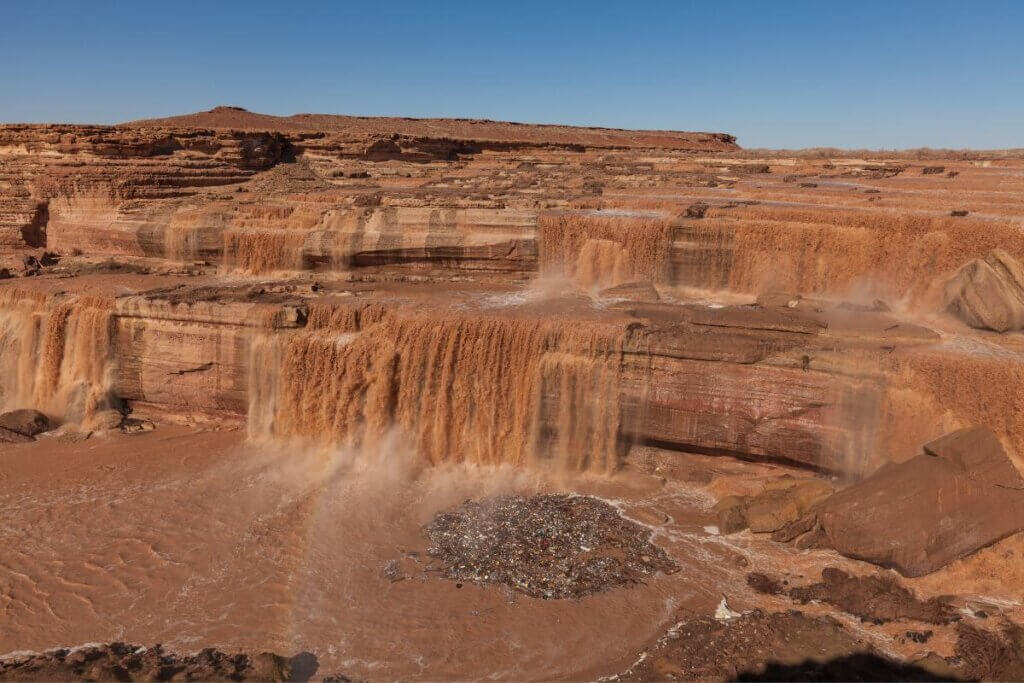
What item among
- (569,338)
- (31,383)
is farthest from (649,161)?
(31,383)

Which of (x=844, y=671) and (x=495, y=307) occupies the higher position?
(x=495, y=307)

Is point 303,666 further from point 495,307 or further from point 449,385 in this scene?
point 495,307

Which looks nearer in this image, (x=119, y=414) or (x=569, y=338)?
(x=569, y=338)

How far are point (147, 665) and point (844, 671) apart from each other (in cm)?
775

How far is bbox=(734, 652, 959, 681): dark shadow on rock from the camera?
823 centimetres

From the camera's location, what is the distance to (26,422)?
15.4 meters

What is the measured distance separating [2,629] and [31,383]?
8.40 metres

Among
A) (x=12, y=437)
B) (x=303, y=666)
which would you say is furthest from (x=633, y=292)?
(x=12, y=437)

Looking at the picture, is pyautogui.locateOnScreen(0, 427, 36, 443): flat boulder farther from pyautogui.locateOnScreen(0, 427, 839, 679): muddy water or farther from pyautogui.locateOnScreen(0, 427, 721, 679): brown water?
pyautogui.locateOnScreen(0, 427, 721, 679): brown water

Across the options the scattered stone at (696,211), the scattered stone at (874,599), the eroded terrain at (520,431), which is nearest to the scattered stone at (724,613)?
the eroded terrain at (520,431)

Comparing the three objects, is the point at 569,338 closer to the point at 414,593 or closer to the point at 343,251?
the point at 414,593

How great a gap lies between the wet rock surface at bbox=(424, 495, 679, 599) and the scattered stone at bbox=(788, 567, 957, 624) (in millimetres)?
1923

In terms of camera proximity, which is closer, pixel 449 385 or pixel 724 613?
pixel 724 613

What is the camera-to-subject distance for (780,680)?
323 inches
